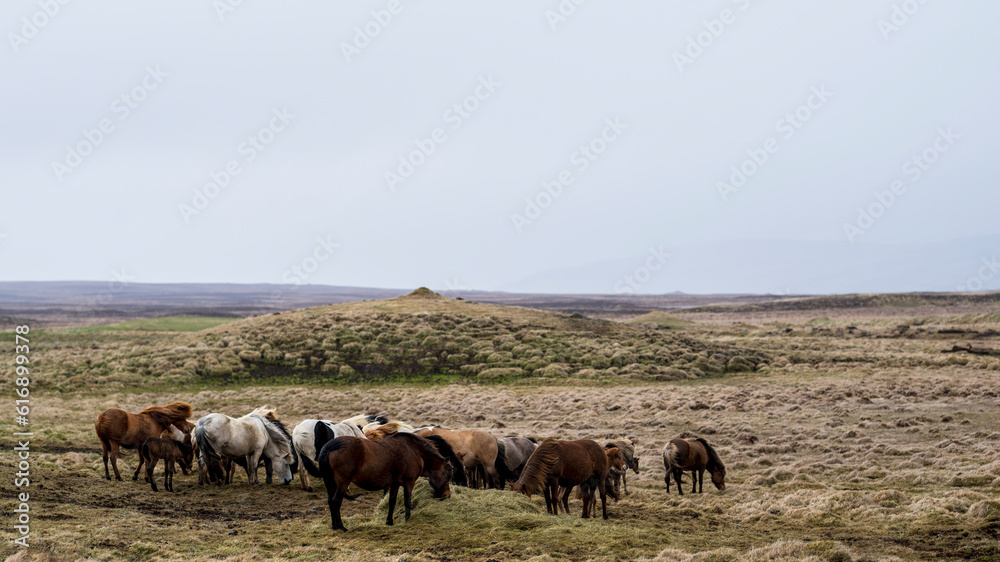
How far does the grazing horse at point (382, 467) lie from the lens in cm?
964

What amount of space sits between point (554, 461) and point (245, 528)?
205 inches

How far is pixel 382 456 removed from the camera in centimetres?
997

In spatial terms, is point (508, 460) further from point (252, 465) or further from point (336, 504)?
point (252, 465)

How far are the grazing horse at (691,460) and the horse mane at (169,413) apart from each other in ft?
36.3

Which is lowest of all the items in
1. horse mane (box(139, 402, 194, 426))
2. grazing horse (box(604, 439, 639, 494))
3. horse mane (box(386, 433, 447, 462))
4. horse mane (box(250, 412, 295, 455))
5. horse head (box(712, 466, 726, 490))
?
horse head (box(712, 466, 726, 490))

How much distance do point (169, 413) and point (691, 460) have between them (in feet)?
39.5

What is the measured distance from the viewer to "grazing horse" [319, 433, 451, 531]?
9645 mm

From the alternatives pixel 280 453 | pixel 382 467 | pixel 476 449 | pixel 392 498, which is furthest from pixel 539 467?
pixel 280 453

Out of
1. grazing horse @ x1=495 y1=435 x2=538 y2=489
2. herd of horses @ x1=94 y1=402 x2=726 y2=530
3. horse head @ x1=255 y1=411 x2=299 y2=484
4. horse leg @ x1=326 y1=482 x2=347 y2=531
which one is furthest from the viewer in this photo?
horse head @ x1=255 y1=411 x2=299 y2=484

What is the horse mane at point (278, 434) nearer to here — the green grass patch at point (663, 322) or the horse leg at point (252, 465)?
the horse leg at point (252, 465)

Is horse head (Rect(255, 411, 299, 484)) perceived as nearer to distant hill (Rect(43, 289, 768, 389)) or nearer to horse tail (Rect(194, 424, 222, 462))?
horse tail (Rect(194, 424, 222, 462))

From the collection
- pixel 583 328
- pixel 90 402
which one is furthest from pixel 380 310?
pixel 90 402

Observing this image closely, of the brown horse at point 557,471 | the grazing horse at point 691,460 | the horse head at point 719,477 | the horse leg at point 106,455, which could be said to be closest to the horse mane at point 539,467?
the brown horse at point 557,471

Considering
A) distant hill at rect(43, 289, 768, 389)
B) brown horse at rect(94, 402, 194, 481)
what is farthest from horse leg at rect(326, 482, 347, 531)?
distant hill at rect(43, 289, 768, 389)
